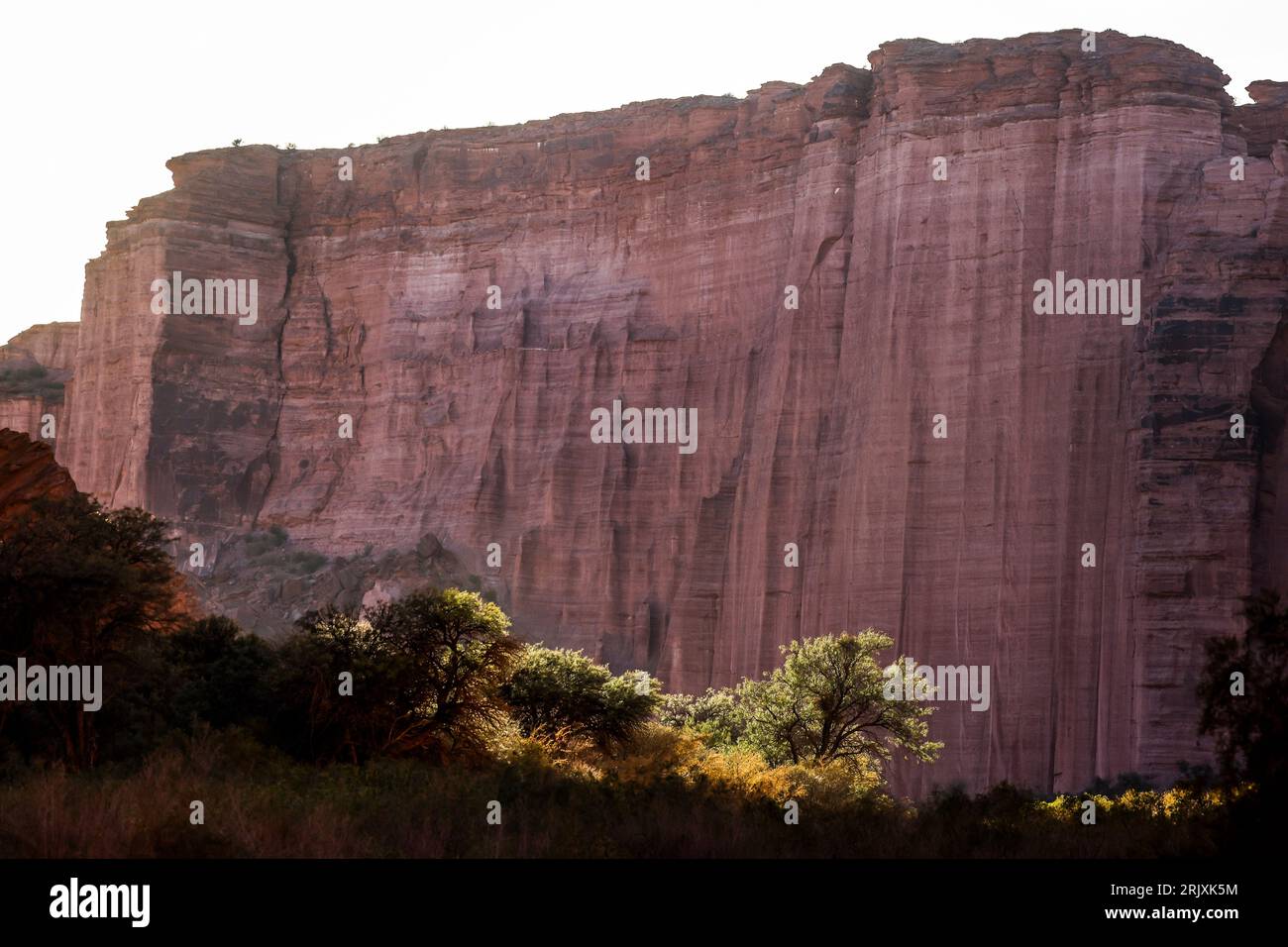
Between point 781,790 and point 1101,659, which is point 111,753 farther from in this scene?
point 1101,659

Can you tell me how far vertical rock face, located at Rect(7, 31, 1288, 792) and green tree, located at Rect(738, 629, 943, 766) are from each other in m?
6.87

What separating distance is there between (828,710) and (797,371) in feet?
78.4

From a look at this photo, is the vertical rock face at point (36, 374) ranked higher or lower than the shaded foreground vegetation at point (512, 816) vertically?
higher

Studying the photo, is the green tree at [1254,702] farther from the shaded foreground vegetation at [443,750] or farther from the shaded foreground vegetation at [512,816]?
the shaded foreground vegetation at [512,816]

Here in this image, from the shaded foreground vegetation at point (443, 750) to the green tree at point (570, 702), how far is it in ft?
0.21

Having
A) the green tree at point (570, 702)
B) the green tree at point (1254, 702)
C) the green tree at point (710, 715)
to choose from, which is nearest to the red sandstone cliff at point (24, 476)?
the green tree at point (570, 702)

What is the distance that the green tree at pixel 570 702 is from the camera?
125ft

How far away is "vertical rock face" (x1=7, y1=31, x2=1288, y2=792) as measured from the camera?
5181 cm

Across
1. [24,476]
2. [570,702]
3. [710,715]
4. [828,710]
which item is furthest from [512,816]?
[710,715]

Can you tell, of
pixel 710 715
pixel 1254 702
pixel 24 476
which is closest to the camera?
pixel 1254 702

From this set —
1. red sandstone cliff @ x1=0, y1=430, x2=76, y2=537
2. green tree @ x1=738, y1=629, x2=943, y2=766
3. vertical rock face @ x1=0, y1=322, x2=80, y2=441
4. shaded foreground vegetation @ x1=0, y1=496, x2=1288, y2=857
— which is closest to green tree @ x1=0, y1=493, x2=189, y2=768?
shaded foreground vegetation @ x1=0, y1=496, x2=1288, y2=857

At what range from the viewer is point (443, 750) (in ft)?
106

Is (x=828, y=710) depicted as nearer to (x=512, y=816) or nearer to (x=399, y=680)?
(x=399, y=680)

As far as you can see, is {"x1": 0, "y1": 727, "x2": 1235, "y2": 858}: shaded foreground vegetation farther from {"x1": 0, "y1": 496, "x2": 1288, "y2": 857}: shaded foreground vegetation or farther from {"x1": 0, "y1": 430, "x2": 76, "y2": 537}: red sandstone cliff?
{"x1": 0, "y1": 430, "x2": 76, "y2": 537}: red sandstone cliff
